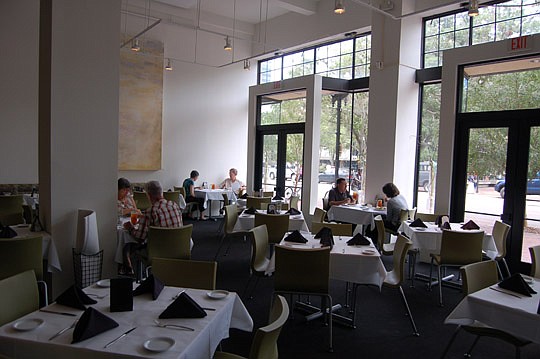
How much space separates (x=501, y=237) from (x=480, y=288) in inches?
109

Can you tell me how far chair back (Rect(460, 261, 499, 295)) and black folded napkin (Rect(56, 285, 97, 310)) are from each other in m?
2.66

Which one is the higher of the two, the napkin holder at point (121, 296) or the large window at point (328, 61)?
the large window at point (328, 61)

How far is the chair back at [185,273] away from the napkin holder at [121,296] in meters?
0.67

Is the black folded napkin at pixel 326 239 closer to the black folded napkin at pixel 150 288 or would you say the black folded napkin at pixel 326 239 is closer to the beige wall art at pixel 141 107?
the black folded napkin at pixel 150 288

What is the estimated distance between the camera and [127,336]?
224 centimetres

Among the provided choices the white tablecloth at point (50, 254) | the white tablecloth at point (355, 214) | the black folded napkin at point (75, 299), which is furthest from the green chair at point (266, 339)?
the white tablecloth at point (355, 214)

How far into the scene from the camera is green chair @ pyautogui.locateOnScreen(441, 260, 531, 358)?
9.68 feet

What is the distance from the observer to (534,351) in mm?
3961

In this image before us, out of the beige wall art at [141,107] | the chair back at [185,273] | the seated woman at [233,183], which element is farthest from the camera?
the seated woman at [233,183]

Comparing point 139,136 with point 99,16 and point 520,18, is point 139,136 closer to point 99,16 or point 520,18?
point 99,16

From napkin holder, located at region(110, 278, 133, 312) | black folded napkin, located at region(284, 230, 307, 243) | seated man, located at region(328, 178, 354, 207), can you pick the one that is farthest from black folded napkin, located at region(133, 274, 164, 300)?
seated man, located at region(328, 178, 354, 207)

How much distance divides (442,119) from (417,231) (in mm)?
2558

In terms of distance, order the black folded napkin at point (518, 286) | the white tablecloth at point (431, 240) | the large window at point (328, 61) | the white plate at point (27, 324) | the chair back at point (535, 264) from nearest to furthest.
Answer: the white plate at point (27, 324)
the black folded napkin at point (518, 286)
the chair back at point (535, 264)
the white tablecloth at point (431, 240)
the large window at point (328, 61)

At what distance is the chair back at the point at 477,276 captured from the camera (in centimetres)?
329
